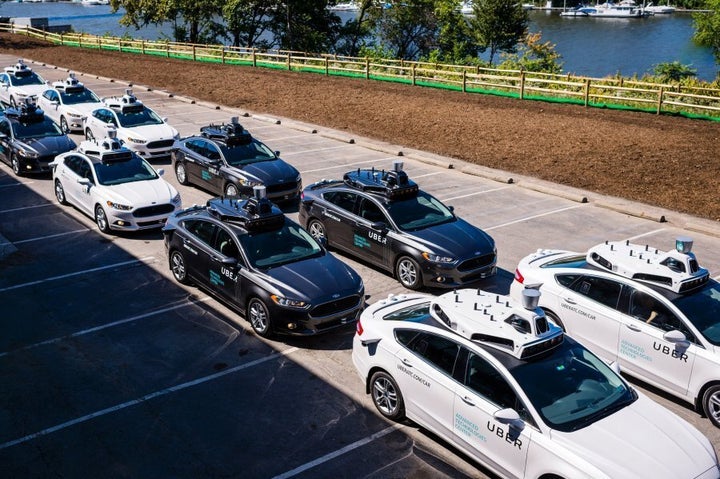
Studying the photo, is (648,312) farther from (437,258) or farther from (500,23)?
(500,23)

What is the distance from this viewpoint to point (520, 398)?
7730 millimetres

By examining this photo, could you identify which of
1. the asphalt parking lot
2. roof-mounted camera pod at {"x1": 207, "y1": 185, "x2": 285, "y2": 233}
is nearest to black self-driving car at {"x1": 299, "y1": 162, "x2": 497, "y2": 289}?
the asphalt parking lot

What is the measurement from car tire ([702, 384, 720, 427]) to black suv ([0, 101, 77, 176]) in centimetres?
1784

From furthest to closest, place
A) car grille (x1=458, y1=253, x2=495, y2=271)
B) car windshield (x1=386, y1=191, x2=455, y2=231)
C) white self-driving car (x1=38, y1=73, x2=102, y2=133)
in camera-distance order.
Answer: white self-driving car (x1=38, y1=73, x2=102, y2=133) < car windshield (x1=386, y1=191, x2=455, y2=231) < car grille (x1=458, y1=253, x2=495, y2=271)

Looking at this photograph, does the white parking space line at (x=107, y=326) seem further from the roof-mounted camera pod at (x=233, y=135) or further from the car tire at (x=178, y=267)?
the roof-mounted camera pod at (x=233, y=135)

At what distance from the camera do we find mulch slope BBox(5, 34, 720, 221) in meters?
20.7

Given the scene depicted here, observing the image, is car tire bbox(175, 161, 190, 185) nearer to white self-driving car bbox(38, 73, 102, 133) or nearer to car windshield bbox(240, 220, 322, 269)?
white self-driving car bbox(38, 73, 102, 133)

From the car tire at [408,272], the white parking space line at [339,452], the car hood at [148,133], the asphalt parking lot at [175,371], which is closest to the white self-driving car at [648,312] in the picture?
the asphalt parking lot at [175,371]

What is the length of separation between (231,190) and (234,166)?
25.0 inches

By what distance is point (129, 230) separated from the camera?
640 inches

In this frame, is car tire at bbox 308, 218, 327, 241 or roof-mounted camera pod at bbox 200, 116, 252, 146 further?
roof-mounted camera pod at bbox 200, 116, 252, 146

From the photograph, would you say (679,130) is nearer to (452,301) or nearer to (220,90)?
(452,301)

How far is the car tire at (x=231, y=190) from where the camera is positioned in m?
18.3

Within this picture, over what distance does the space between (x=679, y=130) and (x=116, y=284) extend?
20.0 m
